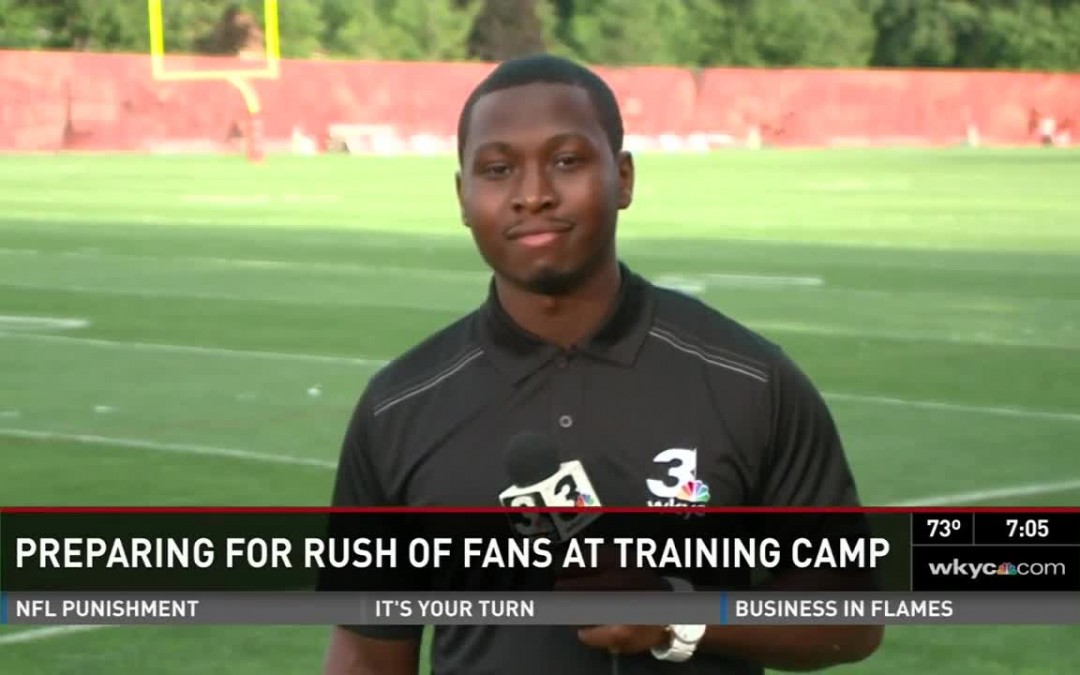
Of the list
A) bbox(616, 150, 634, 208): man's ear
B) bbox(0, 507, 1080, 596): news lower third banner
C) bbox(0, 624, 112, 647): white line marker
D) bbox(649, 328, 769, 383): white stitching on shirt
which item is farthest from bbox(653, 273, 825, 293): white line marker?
bbox(649, 328, 769, 383): white stitching on shirt

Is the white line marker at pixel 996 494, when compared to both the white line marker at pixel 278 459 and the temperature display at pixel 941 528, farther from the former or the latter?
the temperature display at pixel 941 528

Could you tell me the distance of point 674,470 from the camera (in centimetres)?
321

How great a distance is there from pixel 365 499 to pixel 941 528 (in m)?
0.82

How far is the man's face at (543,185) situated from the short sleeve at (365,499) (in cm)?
30

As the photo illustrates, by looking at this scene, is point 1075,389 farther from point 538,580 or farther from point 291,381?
point 538,580

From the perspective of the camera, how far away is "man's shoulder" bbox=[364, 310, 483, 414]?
3.33m

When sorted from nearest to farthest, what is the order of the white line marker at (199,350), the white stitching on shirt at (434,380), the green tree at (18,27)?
the white stitching on shirt at (434,380) → the white line marker at (199,350) → the green tree at (18,27)

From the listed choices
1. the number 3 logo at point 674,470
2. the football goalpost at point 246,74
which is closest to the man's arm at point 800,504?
the number 3 logo at point 674,470

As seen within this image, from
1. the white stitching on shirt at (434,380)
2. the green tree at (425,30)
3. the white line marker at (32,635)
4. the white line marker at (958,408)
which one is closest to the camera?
the white stitching on shirt at (434,380)

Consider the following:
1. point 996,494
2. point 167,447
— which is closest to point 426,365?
point 996,494

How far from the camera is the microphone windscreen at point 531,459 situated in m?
3.09

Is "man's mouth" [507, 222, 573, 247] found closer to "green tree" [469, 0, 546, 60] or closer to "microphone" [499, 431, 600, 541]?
"microphone" [499, 431, 600, 541]

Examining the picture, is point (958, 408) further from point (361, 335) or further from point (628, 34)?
point (628, 34)

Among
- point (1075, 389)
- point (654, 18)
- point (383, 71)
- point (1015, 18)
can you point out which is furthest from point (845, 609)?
point (1015, 18)
